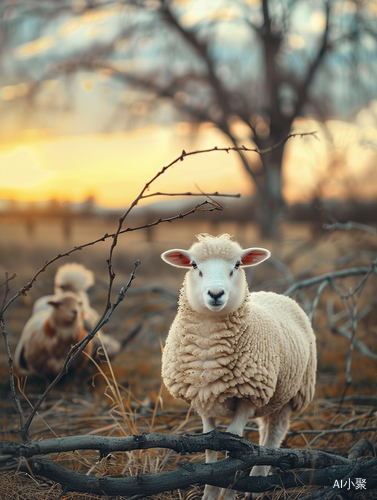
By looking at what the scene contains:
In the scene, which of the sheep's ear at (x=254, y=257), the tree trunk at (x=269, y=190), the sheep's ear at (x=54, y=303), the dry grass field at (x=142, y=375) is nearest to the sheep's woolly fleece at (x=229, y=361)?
the sheep's ear at (x=254, y=257)

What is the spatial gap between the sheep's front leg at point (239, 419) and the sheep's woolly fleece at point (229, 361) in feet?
0.10

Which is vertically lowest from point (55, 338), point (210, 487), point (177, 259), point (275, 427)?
point (210, 487)

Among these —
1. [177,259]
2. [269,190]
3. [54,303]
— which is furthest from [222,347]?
[269,190]

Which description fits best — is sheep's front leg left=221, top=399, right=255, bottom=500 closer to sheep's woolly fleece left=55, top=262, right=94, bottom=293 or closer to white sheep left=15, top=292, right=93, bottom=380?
white sheep left=15, top=292, right=93, bottom=380

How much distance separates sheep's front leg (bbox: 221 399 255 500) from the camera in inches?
69.2

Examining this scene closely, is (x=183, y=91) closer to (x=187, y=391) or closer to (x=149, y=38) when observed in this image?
(x=149, y=38)

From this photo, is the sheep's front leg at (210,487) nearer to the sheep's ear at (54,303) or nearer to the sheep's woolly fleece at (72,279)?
the sheep's ear at (54,303)

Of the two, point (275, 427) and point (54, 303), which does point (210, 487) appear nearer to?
point (275, 427)

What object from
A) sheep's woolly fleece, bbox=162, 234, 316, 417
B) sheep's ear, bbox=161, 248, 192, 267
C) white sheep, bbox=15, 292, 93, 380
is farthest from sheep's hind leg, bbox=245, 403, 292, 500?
white sheep, bbox=15, 292, 93, 380

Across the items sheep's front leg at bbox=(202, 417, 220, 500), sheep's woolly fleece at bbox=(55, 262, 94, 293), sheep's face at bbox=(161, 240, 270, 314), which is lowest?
sheep's front leg at bbox=(202, 417, 220, 500)

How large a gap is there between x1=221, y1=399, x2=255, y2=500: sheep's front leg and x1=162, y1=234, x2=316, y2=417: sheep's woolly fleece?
30mm

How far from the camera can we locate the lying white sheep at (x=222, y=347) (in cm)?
175

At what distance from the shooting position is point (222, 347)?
1768 mm

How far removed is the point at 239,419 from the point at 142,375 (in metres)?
2.26
